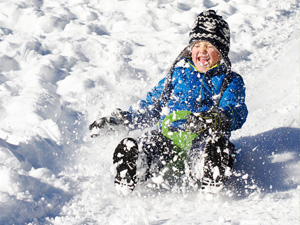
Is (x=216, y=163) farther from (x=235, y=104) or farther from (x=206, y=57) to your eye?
(x=206, y=57)

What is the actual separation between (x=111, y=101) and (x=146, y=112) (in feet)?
2.95

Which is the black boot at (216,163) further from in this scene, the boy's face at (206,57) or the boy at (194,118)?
the boy's face at (206,57)

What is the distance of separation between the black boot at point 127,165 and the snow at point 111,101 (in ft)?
0.49

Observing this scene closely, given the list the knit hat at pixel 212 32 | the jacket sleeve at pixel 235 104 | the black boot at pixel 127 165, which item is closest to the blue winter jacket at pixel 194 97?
the jacket sleeve at pixel 235 104

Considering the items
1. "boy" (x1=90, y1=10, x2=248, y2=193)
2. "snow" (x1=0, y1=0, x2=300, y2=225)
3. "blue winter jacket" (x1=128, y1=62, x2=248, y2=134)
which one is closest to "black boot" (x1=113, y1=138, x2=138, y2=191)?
"boy" (x1=90, y1=10, x2=248, y2=193)

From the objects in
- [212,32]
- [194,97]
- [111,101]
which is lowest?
[111,101]

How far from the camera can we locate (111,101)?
3.62m

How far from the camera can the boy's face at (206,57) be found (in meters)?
2.60

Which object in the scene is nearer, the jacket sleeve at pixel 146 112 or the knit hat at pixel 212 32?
the knit hat at pixel 212 32

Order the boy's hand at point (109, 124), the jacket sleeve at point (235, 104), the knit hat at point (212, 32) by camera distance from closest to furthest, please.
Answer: the jacket sleeve at point (235, 104) → the boy's hand at point (109, 124) → the knit hat at point (212, 32)

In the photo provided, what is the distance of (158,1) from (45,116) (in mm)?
3699

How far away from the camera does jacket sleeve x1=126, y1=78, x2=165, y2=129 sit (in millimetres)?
2736

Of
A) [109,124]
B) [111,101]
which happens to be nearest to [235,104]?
[109,124]

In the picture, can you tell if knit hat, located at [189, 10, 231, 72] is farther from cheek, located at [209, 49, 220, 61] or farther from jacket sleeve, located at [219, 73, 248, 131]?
jacket sleeve, located at [219, 73, 248, 131]
